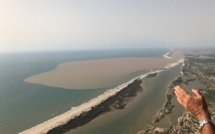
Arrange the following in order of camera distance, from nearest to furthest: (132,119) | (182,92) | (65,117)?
(182,92) < (132,119) < (65,117)

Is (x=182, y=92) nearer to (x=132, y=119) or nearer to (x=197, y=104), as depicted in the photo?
(x=197, y=104)

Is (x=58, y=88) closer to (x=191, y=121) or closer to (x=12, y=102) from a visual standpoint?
(x=12, y=102)

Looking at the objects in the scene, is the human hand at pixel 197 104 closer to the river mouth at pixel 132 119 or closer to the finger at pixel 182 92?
the finger at pixel 182 92

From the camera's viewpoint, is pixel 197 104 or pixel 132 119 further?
pixel 132 119

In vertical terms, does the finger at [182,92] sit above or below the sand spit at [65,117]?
above

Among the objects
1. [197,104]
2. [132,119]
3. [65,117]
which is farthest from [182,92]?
[65,117]

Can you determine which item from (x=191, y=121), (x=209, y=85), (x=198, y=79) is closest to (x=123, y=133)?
(x=191, y=121)

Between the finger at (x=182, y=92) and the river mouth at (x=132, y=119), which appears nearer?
the finger at (x=182, y=92)

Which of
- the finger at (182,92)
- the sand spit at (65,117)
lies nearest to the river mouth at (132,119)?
the sand spit at (65,117)

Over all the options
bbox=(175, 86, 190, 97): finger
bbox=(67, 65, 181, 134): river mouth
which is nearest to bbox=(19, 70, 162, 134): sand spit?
bbox=(67, 65, 181, 134): river mouth

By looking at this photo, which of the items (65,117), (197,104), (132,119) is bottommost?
(132,119)

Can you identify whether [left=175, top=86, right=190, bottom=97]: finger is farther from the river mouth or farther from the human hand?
the river mouth
